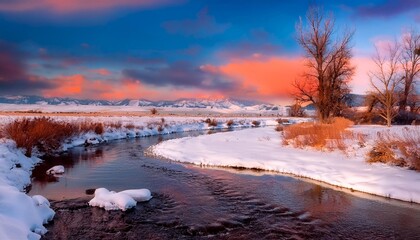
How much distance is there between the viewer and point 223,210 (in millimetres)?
8648

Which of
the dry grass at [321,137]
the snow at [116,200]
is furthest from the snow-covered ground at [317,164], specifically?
the snow at [116,200]

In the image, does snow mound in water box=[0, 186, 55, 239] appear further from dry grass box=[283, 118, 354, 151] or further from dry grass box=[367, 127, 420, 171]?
dry grass box=[283, 118, 354, 151]

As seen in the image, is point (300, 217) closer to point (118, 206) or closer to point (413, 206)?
point (413, 206)

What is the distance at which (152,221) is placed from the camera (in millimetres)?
7785

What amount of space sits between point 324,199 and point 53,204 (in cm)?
753

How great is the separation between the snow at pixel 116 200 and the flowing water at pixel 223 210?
21 centimetres

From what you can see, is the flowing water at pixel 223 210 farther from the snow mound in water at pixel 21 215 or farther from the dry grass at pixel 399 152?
the dry grass at pixel 399 152

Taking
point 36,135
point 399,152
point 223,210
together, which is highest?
point 36,135

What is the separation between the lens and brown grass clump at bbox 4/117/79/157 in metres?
15.9

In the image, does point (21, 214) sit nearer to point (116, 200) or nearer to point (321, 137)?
point (116, 200)

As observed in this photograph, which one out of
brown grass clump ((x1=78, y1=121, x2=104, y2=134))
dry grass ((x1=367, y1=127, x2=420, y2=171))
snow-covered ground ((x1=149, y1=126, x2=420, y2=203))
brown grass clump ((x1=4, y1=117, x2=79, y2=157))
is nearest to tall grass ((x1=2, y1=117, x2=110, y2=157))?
brown grass clump ((x1=4, y1=117, x2=79, y2=157))

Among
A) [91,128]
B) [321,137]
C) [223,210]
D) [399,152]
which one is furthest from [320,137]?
[91,128]

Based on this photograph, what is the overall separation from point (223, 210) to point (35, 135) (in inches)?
504

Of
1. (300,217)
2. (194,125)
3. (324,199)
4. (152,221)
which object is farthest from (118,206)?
(194,125)
